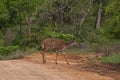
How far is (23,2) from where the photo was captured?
3656cm

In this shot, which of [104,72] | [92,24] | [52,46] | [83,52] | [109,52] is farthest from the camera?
[92,24]

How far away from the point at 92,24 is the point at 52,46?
25949 millimetres

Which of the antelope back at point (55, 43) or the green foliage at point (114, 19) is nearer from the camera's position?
the green foliage at point (114, 19)

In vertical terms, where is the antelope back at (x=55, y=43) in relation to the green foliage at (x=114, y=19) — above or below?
below

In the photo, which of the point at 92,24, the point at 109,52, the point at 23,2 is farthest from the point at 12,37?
the point at 92,24

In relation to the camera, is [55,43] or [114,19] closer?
[114,19]

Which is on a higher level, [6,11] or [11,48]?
[6,11]

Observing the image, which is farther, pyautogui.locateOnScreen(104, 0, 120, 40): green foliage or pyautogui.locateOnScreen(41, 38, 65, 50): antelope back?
pyautogui.locateOnScreen(41, 38, 65, 50): antelope back

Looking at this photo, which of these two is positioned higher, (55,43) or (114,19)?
(114,19)

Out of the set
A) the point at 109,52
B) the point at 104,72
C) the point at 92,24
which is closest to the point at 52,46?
the point at 104,72

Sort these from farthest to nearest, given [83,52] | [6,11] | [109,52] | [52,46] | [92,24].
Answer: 1. [92,24]
2. [6,11]
3. [83,52]
4. [109,52]
5. [52,46]

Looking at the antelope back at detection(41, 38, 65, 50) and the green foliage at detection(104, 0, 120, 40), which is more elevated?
the green foliage at detection(104, 0, 120, 40)

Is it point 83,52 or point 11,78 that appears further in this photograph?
point 83,52

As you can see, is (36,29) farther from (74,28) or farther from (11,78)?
(11,78)
